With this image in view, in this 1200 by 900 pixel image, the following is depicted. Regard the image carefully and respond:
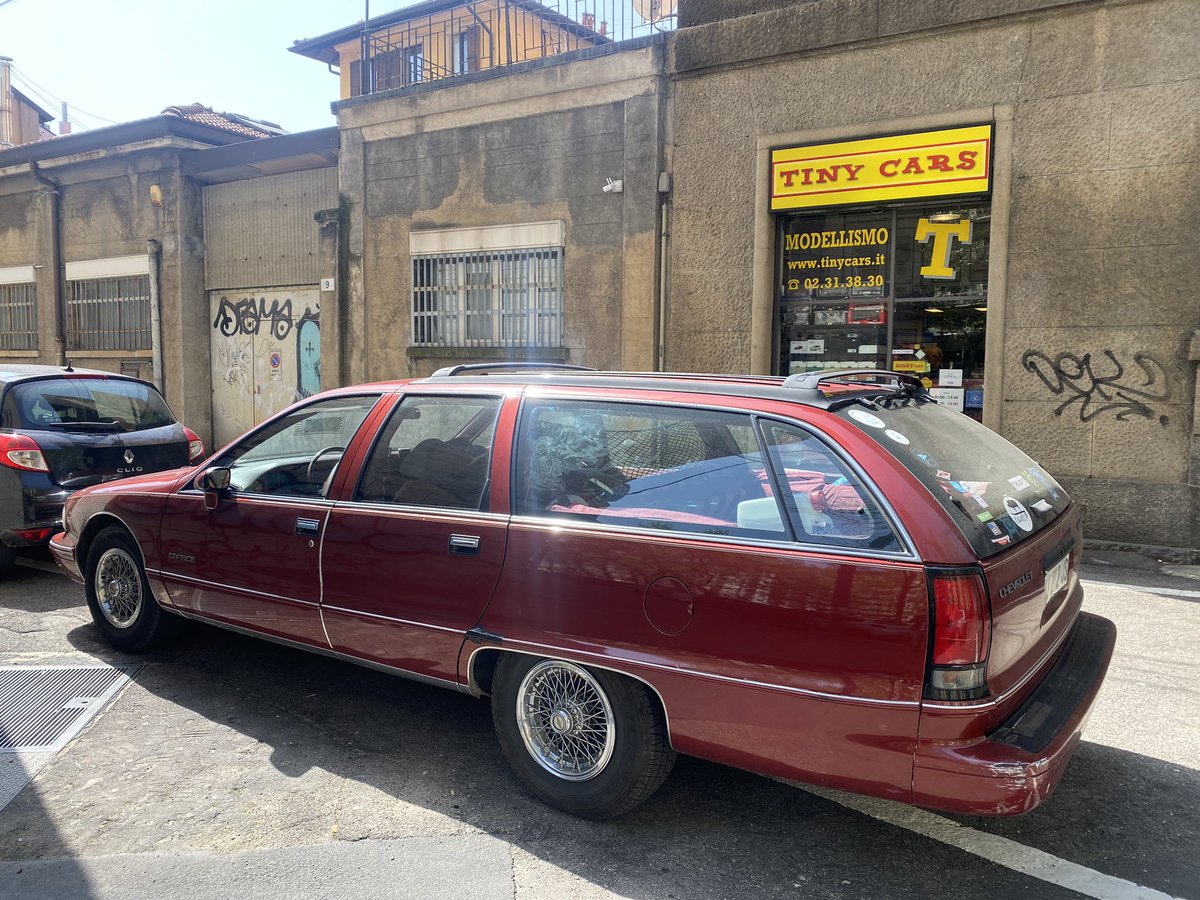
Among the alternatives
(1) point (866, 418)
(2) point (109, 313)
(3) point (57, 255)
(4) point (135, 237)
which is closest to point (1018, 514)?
(1) point (866, 418)

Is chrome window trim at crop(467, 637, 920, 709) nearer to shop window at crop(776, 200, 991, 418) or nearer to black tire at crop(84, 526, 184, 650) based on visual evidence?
black tire at crop(84, 526, 184, 650)

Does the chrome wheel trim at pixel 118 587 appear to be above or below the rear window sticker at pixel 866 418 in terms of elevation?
below

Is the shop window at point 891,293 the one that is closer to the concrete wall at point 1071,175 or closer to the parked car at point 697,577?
the concrete wall at point 1071,175

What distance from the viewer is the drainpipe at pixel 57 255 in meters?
15.9

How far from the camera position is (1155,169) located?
7.55 m

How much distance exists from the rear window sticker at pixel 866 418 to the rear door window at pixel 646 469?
35 centimetres

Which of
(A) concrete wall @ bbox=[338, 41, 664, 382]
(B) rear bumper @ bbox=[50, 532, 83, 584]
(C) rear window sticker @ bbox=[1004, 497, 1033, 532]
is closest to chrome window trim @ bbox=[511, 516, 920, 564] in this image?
(C) rear window sticker @ bbox=[1004, 497, 1033, 532]

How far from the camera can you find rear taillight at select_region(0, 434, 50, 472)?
6336 mm

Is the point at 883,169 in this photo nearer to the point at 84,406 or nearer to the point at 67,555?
the point at 84,406

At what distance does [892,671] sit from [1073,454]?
6.34 m

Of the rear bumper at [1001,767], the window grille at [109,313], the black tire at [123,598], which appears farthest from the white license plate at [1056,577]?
the window grille at [109,313]

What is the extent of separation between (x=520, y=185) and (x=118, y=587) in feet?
24.0

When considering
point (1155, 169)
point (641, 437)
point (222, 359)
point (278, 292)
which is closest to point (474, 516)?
point (641, 437)

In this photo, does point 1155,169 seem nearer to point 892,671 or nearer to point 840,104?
point 840,104
